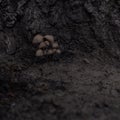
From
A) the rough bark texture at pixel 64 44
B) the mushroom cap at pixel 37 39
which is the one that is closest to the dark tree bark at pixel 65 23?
the rough bark texture at pixel 64 44

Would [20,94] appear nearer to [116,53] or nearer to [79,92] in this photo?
[79,92]

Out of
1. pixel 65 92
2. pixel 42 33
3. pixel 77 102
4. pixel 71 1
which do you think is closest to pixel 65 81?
pixel 65 92

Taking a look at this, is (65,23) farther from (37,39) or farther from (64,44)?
(37,39)

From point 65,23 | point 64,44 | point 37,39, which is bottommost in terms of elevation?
point 64,44

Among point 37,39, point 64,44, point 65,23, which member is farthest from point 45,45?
point 65,23

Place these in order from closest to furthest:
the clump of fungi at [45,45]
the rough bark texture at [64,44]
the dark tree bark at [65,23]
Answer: the rough bark texture at [64,44] < the clump of fungi at [45,45] < the dark tree bark at [65,23]

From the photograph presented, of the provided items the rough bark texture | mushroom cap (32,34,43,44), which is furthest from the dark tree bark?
mushroom cap (32,34,43,44)

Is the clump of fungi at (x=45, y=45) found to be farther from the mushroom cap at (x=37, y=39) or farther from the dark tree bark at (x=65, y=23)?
the dark tree bark at (x=65, y=23)

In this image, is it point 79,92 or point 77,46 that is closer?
point 79,92
